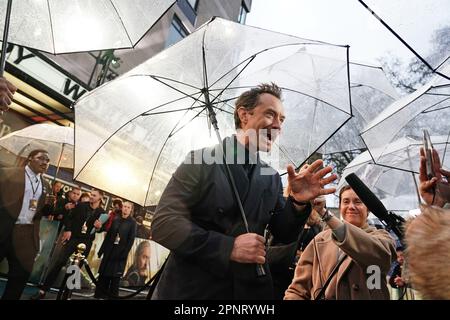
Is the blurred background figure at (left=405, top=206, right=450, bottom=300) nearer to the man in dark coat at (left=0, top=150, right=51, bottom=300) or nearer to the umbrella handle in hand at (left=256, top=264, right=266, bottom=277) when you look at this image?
the umbrella handle in hand at (left=256, top=264, right=266, bottom=277)

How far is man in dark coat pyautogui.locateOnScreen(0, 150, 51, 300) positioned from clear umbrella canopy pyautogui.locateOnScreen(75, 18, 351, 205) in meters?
1.39

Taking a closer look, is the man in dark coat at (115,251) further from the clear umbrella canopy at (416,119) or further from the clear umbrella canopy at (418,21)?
the clear umbrella canopy at (418,21)

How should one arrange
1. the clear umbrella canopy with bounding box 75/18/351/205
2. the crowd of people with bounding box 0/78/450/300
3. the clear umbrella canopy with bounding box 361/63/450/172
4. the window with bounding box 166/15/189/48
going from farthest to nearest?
the window with bounding box 166/15/189/48 → the clear umbrella canopy with bounding box 361/63/450/172 → the clear umbrella canopy with bounding box 75/18/351/205 → the crowd of people with bounding box 0/78/450/300

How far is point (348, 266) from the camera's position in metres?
2.01

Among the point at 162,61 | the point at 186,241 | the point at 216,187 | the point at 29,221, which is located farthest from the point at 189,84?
the point at 29,221

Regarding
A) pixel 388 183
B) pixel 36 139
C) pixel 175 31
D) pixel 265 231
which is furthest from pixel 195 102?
pixel 175 31

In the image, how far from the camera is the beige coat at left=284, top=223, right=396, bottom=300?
1.85m

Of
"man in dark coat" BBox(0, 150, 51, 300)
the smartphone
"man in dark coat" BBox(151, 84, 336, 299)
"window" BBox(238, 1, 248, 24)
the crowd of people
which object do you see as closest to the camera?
the crowd of people

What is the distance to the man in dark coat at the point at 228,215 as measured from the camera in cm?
125

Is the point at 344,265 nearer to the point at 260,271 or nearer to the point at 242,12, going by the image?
the point at 260,271

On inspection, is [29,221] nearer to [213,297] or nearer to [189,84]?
[189,84]

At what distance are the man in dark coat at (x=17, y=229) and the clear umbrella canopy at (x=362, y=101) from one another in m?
4.21

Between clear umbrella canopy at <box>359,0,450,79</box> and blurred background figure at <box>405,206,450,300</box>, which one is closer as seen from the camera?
blurred background figure at <box>405,206,450,300</box>

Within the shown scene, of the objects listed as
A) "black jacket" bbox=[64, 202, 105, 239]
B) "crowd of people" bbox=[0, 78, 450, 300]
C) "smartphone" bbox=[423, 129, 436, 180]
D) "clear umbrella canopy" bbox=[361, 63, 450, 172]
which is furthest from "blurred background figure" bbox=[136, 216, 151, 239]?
"smartphone" bbox=[423, 129, 436, 180]
